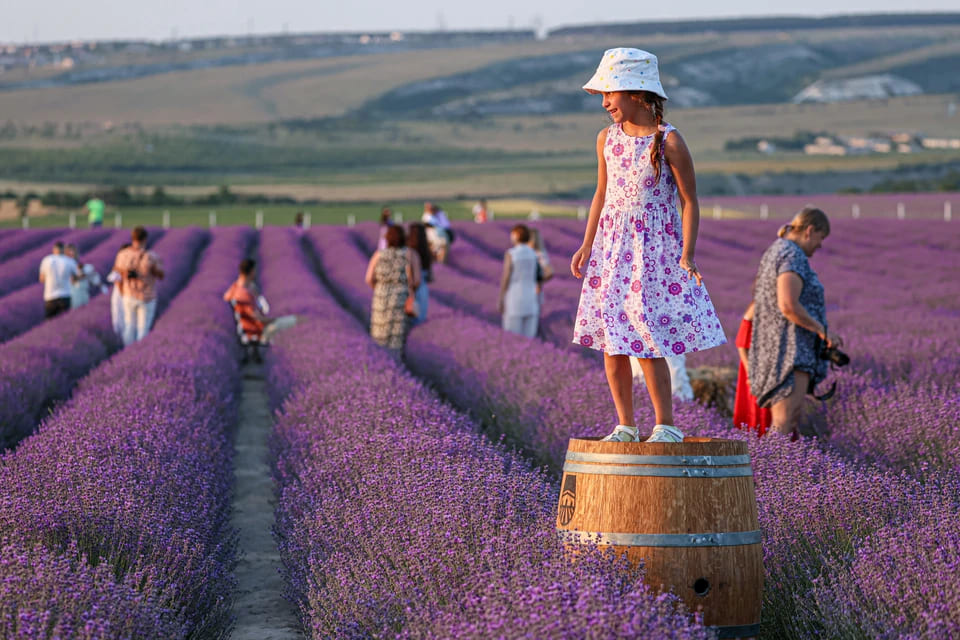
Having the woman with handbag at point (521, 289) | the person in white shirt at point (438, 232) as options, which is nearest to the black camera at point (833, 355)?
the woman with handbag at point (521, 289)

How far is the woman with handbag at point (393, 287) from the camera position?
1112cm

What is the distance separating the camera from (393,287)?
439 inches

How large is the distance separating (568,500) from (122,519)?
137 cm

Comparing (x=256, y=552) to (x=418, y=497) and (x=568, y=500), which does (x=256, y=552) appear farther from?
(x=568, y=500)

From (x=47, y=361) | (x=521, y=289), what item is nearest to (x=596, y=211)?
(x=47, y=361)

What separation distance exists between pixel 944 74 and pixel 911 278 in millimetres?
124645

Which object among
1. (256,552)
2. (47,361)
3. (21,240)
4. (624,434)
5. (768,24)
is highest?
(768,24)

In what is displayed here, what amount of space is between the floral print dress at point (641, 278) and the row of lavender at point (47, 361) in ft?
14.0

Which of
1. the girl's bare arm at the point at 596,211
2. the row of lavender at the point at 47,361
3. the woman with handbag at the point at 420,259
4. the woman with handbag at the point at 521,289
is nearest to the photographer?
the girl's bare arm at the point at 596,211

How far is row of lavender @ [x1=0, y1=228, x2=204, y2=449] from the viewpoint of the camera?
25.8 feet

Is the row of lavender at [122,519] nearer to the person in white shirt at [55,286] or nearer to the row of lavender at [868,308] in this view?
the row of lavender at [868,308]

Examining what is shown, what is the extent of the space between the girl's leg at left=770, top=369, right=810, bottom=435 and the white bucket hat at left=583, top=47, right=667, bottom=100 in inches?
98.9

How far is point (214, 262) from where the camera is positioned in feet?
81.9

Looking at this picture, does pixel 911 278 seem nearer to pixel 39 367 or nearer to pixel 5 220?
pixel 39 367
